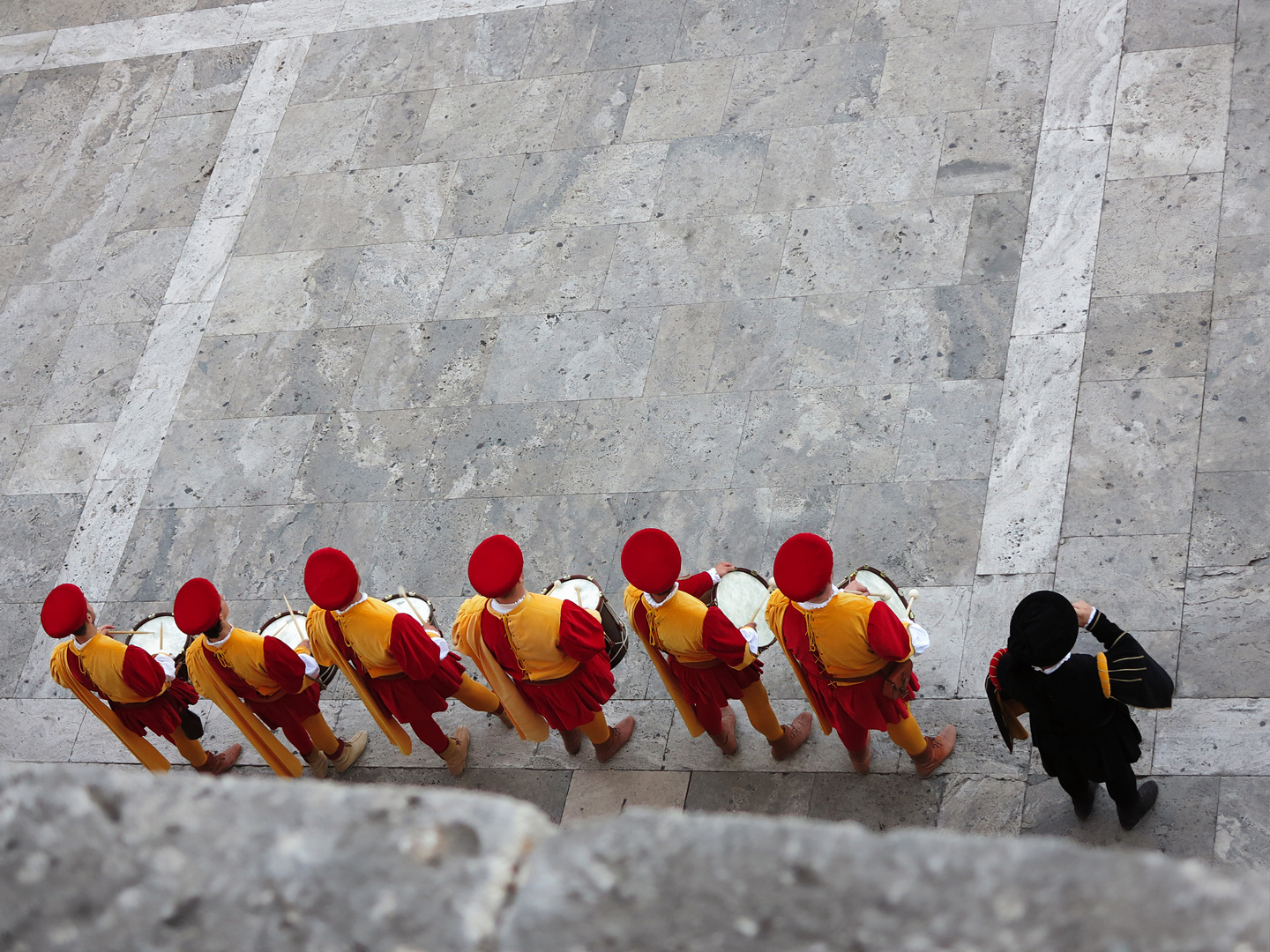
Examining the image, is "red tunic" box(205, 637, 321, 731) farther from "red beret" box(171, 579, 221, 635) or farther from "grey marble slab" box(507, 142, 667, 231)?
"grey marble slab" box(507, 142, 667, 231)

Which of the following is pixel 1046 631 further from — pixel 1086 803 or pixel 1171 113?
pixel 1171 113

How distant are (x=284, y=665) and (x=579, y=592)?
5.26 feet

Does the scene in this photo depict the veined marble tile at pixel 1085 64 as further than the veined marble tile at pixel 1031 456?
Yes

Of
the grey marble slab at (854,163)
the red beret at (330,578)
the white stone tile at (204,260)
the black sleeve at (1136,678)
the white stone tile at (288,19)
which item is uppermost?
the white stone tile at (288,19)

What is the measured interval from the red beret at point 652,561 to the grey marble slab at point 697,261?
3240 mm

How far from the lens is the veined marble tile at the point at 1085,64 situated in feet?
28.2

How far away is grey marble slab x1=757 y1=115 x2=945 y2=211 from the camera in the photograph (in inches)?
347

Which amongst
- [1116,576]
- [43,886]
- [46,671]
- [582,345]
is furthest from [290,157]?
[43,886]

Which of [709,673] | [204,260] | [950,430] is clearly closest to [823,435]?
[950,430]

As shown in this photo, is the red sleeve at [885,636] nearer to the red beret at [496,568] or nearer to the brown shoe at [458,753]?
the red beret at [496,568]

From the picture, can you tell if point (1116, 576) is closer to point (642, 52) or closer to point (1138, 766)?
point (1138, 766)

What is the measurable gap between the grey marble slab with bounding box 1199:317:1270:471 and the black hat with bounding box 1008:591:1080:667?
224 cm

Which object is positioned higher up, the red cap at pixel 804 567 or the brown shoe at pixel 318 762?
the red cap at pixel 804 567

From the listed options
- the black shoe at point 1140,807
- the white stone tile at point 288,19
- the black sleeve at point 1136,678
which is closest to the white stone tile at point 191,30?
the white stone tile at point 288,19
